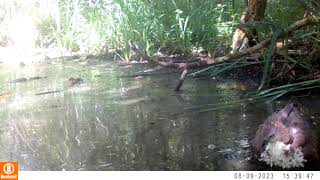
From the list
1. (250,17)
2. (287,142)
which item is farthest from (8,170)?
(250,17)

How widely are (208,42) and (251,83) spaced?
0.63 meters

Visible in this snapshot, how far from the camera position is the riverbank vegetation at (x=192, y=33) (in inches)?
79.2

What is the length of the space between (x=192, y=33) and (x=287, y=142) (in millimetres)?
1739

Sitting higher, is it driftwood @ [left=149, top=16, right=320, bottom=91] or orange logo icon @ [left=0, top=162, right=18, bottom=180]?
driftwood @ [left=149, top=16, right=320, bottom=91]

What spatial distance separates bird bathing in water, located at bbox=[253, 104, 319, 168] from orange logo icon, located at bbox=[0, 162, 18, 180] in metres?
0.68

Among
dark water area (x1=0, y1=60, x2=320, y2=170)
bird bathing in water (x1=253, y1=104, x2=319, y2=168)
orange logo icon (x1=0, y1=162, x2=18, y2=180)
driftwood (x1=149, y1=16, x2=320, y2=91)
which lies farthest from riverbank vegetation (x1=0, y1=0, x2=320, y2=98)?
orange logo icon (x1=0, y1=162, x2=18, y2=180)

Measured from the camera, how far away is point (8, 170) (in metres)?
1.32

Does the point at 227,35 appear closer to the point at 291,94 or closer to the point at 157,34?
the point at 157,34

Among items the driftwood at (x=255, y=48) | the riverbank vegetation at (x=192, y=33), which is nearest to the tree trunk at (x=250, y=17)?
the riverbank vegetation at (x=192, y=33)

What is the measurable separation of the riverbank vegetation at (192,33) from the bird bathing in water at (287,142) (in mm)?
555

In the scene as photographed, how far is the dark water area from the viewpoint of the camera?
1368 millimetres

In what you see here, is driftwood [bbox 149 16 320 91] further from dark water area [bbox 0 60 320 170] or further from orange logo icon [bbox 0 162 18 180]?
orange logo icon [bbox 0 162 18 180]

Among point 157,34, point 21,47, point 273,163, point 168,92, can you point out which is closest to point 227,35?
point 157,34

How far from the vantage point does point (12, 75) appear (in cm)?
295
